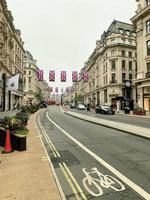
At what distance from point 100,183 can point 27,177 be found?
6.84ft

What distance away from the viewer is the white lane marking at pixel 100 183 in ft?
16.2

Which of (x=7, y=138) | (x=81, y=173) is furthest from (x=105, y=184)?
(x=7, y=138)

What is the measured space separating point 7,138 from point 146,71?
1319 inches

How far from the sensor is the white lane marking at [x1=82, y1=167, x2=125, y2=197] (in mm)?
4930

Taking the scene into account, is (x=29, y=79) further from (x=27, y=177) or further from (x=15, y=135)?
(x=27, y=177)

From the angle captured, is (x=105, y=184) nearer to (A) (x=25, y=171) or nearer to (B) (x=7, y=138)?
(A) (x=25, y=171)

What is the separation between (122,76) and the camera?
6181cm

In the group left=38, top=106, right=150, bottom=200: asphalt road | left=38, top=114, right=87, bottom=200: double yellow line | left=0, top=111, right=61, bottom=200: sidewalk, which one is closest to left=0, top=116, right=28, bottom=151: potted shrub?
left=0, top=111, right=61, bottom=200: sidewalk

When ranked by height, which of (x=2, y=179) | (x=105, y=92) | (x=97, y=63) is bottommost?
(x=2, y=179)

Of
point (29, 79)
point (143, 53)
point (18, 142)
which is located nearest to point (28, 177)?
A: point (18, 142)

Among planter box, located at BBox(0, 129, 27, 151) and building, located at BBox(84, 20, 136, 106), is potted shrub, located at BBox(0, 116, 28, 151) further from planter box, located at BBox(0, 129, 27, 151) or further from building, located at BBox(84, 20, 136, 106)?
building, located at BBox(84, 20, 136, 106)

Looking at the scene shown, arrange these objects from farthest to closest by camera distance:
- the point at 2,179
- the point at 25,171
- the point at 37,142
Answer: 1. the point at 37,142
2. the point at 25,171
3. the point at 2,179

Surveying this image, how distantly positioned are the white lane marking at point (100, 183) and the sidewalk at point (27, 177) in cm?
81

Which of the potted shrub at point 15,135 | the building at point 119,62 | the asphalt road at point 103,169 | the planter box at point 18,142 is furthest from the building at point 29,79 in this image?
the asphalt road at point 103,169
